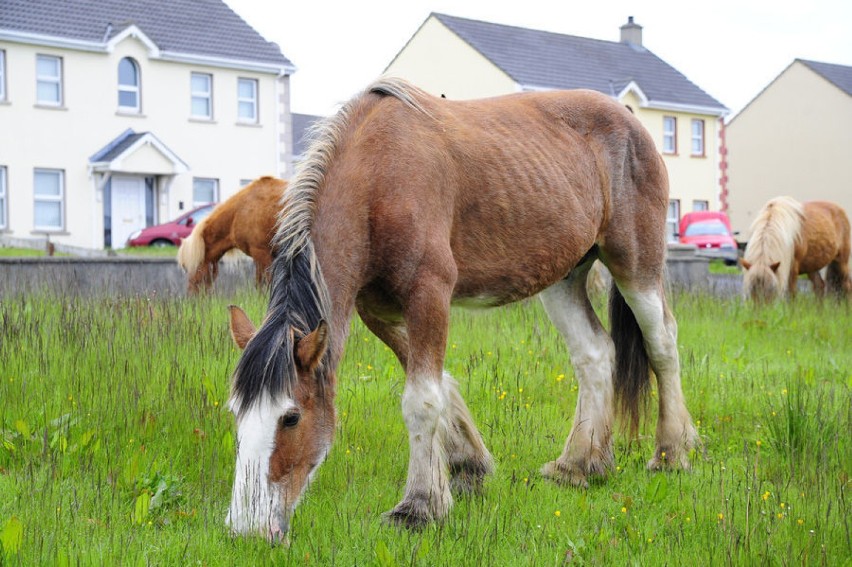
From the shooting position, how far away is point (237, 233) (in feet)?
41.9

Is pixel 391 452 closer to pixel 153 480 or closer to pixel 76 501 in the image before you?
pixel 153 480

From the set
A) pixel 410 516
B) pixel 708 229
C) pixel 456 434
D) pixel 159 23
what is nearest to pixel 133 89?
pixel 159 23

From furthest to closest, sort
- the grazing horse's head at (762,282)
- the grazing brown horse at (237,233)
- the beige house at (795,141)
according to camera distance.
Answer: the beige house at (795,141), the grazing horse's head at (762,282), the grazing brown horse at (237,233)

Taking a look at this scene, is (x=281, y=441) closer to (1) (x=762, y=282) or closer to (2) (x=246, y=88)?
(1) (x=762, y=282)

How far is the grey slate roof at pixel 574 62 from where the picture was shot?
135ft

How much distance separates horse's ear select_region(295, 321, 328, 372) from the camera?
434 centimetres

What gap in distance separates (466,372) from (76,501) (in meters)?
4.05

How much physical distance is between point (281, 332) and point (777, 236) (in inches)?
505

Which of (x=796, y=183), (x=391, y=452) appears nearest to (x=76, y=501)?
(x=391, y=452)

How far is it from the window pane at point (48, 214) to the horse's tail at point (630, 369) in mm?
27997

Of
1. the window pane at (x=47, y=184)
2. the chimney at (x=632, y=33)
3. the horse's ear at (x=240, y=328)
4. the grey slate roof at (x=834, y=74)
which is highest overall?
the chimney at (x=632, y=33)

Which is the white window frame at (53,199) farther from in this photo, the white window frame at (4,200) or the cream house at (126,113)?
the white window frame at (4,200)

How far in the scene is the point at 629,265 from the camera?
21.0ft

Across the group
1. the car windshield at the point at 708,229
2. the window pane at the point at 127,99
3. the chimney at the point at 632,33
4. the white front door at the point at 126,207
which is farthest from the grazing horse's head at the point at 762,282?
the chimney at the point at 632,33
